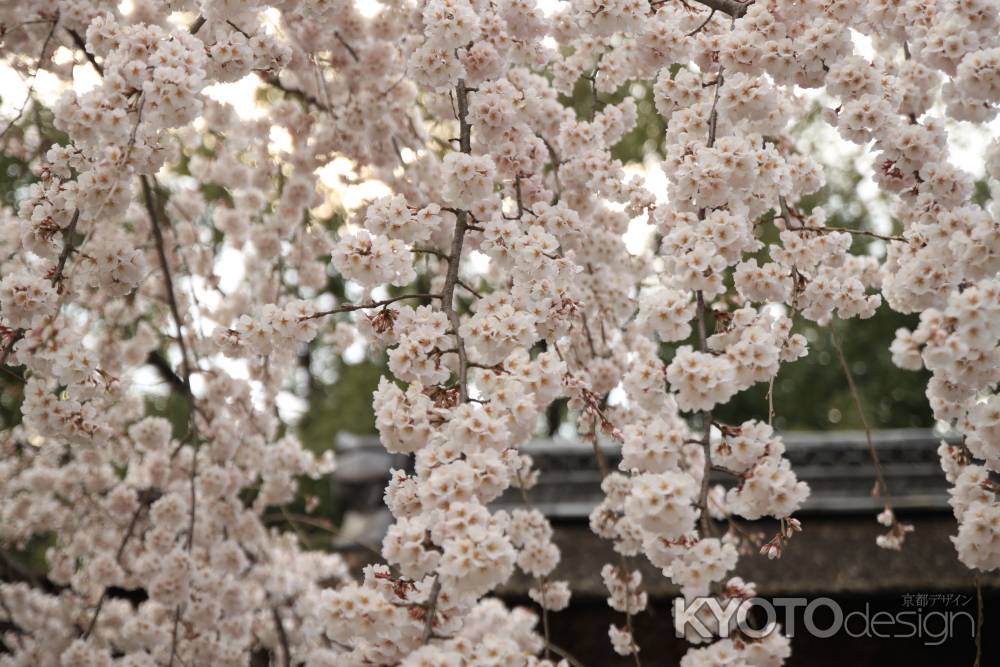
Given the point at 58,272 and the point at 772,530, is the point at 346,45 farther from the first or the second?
the point at 772,530

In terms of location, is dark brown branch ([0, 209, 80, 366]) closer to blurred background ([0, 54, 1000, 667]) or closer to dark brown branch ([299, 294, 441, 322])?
dark brown branch ([299, 294, 441, 322])

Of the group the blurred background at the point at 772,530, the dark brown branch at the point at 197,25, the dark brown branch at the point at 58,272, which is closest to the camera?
the dark brown branch at the point at 58,272

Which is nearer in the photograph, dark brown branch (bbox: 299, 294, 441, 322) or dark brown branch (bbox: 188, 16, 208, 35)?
dark brown branch (bbox: 299, 294, 441, 322)

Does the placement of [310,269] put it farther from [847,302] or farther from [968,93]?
[968,93]

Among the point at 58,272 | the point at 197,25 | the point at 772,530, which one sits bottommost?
the point at 58,272

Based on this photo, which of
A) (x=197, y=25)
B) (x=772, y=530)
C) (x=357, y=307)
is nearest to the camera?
(x=357, y=307)

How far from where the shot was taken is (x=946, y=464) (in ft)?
8.64

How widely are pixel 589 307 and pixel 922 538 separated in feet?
12.4

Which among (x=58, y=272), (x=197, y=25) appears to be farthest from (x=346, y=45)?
(x=58, y=272)

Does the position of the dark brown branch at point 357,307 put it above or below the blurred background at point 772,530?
below
